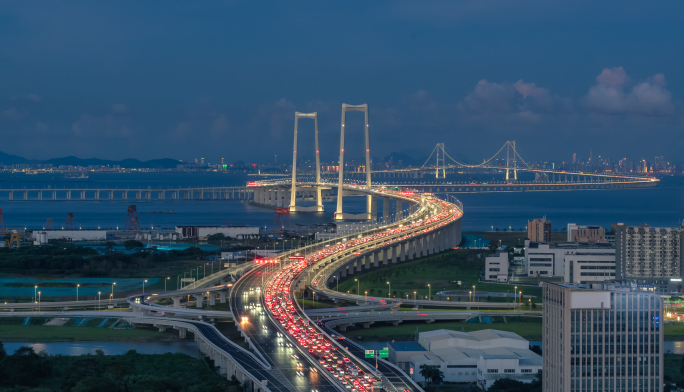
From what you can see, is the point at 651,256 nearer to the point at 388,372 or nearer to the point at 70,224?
the point at 388,372

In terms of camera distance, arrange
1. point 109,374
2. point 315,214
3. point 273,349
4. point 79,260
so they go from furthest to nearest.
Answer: point 315,214, point 79,260, point 273,349, point 109,374

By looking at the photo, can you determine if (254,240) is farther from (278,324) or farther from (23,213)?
(23,213)

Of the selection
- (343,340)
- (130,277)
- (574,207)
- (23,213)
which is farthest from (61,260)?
(574,207)

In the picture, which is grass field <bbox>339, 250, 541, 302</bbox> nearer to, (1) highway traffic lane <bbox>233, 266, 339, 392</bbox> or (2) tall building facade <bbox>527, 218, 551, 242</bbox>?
(2) tall building facade <bbox>527, 218, 551, 242</bbox>

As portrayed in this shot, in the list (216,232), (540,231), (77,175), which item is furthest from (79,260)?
(77,175)

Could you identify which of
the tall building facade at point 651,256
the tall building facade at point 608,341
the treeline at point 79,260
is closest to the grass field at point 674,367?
the tall building facade at point 608,341
